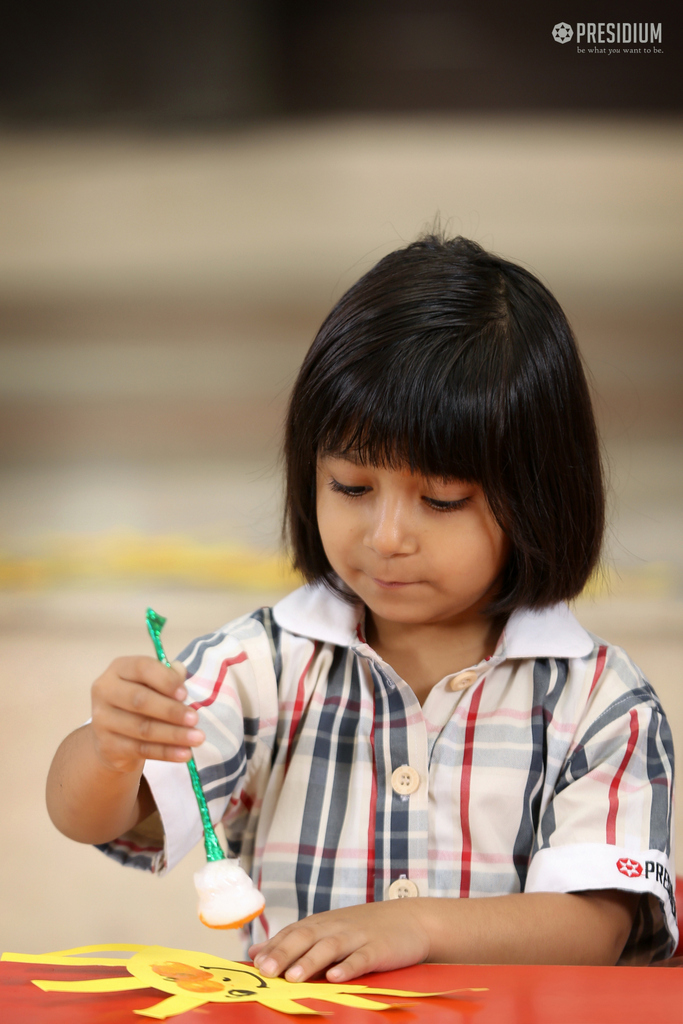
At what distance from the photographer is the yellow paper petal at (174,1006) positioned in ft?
1.08

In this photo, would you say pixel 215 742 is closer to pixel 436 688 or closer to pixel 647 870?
pixel 436 688

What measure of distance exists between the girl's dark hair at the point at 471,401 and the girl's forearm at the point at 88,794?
20 cm

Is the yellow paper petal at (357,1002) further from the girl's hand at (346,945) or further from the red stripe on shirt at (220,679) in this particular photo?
the red stripe on shirt at (220,679)

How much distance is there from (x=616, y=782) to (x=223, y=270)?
110 centimetres

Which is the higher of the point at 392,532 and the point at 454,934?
the point at 392,532

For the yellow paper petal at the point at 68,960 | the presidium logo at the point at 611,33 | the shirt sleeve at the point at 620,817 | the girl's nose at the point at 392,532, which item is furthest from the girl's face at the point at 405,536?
the presidium logo at the point at 611,33

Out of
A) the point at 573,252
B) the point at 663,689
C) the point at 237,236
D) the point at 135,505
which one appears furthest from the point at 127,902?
the point at 573,252

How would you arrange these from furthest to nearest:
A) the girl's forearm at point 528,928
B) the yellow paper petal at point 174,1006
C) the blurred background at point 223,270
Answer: the blurred background at point 223,270 < the girl's forearm at point 528,928 < the yellow paper petal at point 174,1006

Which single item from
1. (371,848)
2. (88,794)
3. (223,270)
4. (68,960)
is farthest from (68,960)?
(223,270)

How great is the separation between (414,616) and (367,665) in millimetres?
69

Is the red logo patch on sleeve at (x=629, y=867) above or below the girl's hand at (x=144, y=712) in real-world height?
below

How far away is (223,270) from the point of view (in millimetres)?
1433

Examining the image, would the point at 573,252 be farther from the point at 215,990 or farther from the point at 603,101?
the point at 215,990

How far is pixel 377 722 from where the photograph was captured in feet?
1.87
